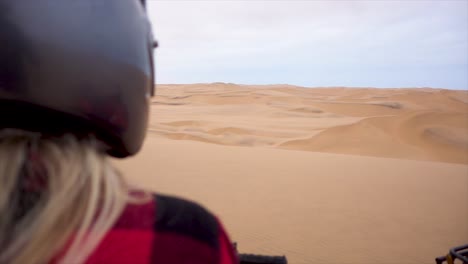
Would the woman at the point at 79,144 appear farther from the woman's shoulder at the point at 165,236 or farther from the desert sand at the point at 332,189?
the desert sand at the point at 332,189

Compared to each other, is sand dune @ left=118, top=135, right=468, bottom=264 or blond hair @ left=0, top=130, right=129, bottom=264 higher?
blond hair @ left=0, top=130, right=129, bottom=264

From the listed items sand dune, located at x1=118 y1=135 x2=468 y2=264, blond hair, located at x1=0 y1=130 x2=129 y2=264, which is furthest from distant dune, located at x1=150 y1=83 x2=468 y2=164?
blond hair, located at x1=0 y1=130 x2=129 y2=264

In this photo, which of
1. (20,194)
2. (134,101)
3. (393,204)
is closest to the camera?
(20,194)

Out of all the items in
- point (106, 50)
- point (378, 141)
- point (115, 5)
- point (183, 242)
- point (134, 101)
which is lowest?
point (378, 141)

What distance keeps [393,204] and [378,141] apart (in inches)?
324

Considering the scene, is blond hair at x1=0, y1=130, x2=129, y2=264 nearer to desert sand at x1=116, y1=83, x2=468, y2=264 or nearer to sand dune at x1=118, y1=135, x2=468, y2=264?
desert sand at x1=116, y1=83, x2=468, y2=264

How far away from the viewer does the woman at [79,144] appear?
0.77 m

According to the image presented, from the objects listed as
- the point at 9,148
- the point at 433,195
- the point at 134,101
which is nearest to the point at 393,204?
the point at 433,195

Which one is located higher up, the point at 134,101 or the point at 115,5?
the point at 115,5

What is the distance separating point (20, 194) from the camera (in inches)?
30.9

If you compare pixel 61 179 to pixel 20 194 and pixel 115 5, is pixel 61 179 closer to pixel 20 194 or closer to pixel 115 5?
pixel 20 194

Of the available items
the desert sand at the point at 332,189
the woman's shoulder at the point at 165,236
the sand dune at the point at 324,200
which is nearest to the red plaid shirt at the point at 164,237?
the woman's shoulder at the point at 165,236

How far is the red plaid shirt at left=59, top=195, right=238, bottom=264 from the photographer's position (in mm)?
778

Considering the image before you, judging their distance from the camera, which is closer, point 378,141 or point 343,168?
point 343,168
